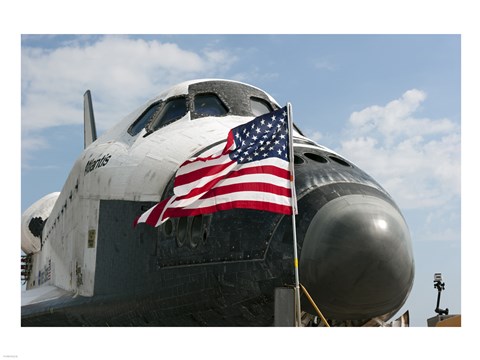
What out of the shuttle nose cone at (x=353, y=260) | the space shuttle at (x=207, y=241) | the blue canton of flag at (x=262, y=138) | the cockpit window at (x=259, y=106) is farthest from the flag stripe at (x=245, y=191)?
the cockpit window at (x=259, y=106)

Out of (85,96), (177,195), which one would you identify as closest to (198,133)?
(177,195)

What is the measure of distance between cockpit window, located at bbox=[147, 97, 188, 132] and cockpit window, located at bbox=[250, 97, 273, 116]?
83 cm

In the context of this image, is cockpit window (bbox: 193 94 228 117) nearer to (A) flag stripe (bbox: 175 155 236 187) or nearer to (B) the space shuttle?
(B) the space shuttle

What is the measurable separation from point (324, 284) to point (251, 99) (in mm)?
3503

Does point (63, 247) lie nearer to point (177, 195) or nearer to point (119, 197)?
point (119, 197)

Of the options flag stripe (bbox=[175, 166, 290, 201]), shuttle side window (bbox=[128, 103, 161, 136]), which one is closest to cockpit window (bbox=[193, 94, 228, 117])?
shuttle side window (bbox=[128, 103, 161, 136])

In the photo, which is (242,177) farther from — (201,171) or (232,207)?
(201,171)

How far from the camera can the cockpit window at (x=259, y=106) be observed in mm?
7066

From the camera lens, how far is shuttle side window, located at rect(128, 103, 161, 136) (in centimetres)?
702

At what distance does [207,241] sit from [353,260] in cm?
129

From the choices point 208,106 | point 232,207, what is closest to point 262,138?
point 232,207

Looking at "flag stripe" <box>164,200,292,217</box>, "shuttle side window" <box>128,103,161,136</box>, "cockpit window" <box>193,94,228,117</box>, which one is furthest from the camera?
"shuttle side window" <box>128,103,161,136</box>

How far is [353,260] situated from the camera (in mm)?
4121

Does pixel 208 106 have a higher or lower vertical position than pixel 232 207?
higher
